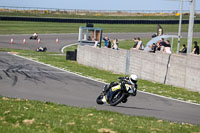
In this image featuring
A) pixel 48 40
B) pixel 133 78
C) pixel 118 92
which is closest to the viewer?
pixel 133 78

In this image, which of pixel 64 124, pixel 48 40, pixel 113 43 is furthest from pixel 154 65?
pixel 48 40

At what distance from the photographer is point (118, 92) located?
14.4 metres

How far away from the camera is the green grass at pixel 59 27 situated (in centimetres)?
6212

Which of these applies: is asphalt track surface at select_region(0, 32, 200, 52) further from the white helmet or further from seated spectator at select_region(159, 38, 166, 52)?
the white helmet

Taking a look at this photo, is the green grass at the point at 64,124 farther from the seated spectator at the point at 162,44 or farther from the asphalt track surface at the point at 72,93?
the seated spectator at the point at 162,44

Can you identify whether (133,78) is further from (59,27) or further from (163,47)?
(59,27)

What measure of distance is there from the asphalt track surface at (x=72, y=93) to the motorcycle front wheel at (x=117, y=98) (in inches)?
7.8

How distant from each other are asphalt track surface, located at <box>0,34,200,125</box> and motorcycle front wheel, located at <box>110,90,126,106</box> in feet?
0.65

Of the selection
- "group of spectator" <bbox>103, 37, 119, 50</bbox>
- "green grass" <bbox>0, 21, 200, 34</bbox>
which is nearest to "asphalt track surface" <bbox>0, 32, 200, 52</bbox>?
"green grass" <bbox>0, 21, 200, 34</bbox>

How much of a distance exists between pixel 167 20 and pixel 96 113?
61.5 meters

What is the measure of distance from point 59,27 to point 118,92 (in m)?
54.5

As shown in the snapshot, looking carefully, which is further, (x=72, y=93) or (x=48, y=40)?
(x=48, y=40)

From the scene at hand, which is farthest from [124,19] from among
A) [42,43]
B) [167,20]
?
[42,43]

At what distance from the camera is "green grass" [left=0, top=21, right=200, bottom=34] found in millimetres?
62125
